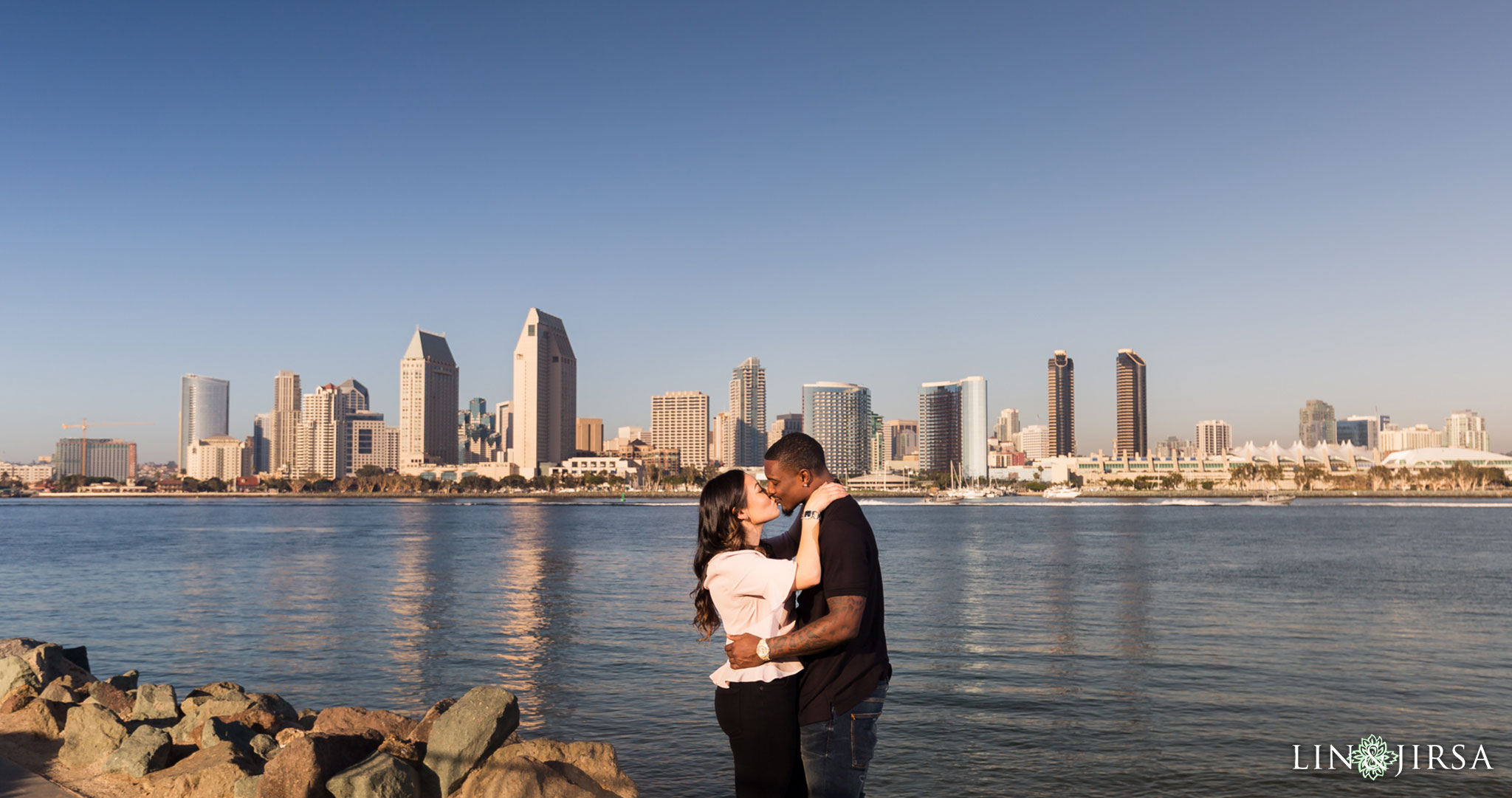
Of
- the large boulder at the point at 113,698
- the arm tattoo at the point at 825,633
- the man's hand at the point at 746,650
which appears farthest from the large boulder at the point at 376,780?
the large boulder at the point at 113,698

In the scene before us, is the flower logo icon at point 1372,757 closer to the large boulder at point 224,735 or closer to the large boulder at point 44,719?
the large boulder at point 224,735

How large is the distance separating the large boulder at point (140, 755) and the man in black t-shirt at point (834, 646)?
23.6 feet

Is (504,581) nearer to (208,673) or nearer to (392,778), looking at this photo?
(208,673)

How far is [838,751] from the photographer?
15.0 ft

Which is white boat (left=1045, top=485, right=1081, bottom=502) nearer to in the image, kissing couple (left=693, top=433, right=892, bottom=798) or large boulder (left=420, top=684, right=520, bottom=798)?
large boulder (left=420, top=684, right=520, bottom=798)

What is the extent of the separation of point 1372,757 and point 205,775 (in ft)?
42.2

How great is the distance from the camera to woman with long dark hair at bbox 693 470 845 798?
437 cm

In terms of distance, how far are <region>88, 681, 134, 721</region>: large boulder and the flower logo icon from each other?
14739 mm

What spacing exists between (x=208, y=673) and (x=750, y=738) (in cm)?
1756

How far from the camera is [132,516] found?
120688 millimetres

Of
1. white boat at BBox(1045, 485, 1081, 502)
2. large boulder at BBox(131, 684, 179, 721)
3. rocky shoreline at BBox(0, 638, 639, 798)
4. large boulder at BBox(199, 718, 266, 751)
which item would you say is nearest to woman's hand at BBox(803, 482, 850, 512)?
rocky shoreline at BBox(0, 638, 639, 798)

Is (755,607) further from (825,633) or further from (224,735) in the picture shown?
(224,735)

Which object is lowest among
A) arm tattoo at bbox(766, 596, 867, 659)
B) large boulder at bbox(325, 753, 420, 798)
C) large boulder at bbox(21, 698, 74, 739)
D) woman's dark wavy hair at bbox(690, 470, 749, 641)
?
large boulder at bbox(21, 698, 74, 739)

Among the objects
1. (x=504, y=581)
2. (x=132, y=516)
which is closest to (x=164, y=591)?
(x=504, y=581)
